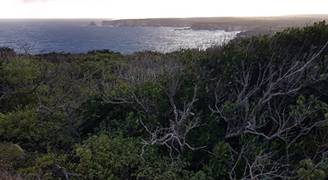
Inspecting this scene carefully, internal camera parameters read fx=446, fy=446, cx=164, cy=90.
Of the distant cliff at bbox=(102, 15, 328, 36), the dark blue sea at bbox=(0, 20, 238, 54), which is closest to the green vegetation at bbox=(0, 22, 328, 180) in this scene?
the distant cliff at bbox=(102, 15, 328, 36)

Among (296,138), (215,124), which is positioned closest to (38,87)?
(215,124)

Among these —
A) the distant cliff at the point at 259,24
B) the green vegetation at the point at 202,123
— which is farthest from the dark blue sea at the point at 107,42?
the green vegetation at the point at 202,123

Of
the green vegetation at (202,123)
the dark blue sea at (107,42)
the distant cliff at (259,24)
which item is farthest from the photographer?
the dark blue sea at (107,42)

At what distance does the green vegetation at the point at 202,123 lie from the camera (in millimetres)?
8352

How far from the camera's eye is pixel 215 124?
30.2 ft

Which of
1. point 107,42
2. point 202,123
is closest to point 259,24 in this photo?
point 107,42

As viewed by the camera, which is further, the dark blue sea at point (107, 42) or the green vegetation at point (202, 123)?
the dark blue sea at point (107, 42)

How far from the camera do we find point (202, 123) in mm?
9297

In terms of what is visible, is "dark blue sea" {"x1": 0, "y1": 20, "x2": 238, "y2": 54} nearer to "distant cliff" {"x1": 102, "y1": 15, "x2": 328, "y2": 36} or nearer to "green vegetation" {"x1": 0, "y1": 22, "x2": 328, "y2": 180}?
"distant cliff" {"x1": 102, "y1": 15, "x2": 328, "y2": 36}

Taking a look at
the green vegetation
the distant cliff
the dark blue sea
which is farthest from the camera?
the dark blue sea

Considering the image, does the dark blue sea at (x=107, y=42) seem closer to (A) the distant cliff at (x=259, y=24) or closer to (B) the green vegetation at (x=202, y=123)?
(A) the distant cliff at (x=259, y=24)

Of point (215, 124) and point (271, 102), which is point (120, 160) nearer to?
point (215, 124)

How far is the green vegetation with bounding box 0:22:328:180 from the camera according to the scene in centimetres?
835

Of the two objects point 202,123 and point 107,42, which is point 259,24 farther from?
point 202,123
